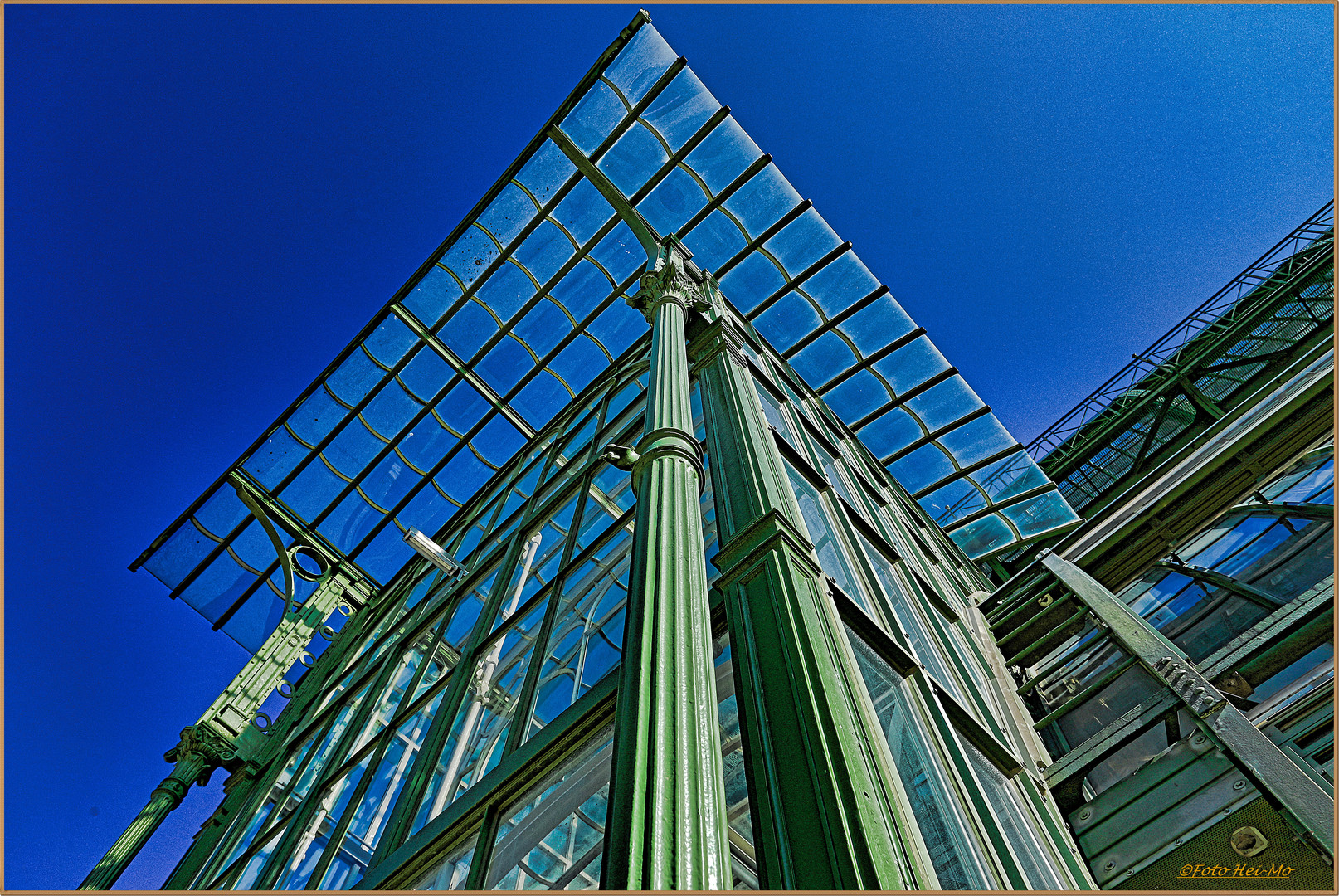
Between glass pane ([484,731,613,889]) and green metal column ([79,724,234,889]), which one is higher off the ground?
green metal column ([79,724,234,889])

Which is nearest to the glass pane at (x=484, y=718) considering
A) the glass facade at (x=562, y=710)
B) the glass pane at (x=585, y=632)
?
the glass facade at (x=562, y=710)

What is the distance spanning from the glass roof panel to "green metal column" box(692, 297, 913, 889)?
10.8 m

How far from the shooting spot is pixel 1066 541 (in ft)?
28.0

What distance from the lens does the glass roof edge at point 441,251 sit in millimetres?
14578

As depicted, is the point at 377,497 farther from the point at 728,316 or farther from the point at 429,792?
the point at 429,792

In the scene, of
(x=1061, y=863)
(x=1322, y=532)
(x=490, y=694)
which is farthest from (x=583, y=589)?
(x=1322, y=532)

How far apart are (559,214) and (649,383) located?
9.93m

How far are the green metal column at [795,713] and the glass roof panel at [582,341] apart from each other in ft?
35.3

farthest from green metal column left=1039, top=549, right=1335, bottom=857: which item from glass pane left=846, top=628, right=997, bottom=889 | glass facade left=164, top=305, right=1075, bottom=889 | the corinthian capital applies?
the corinthian capital

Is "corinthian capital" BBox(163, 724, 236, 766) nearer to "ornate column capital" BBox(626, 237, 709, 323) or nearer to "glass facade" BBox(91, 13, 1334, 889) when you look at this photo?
"glass facade" BBox(91, 13, 1334, 889)

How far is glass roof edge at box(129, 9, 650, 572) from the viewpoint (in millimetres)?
14578

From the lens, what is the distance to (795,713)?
9.73 feet

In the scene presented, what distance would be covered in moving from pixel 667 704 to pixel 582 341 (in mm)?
13097

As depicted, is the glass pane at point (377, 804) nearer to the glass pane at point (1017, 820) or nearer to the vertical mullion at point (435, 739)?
the vertical mullion at point (435, 739)
